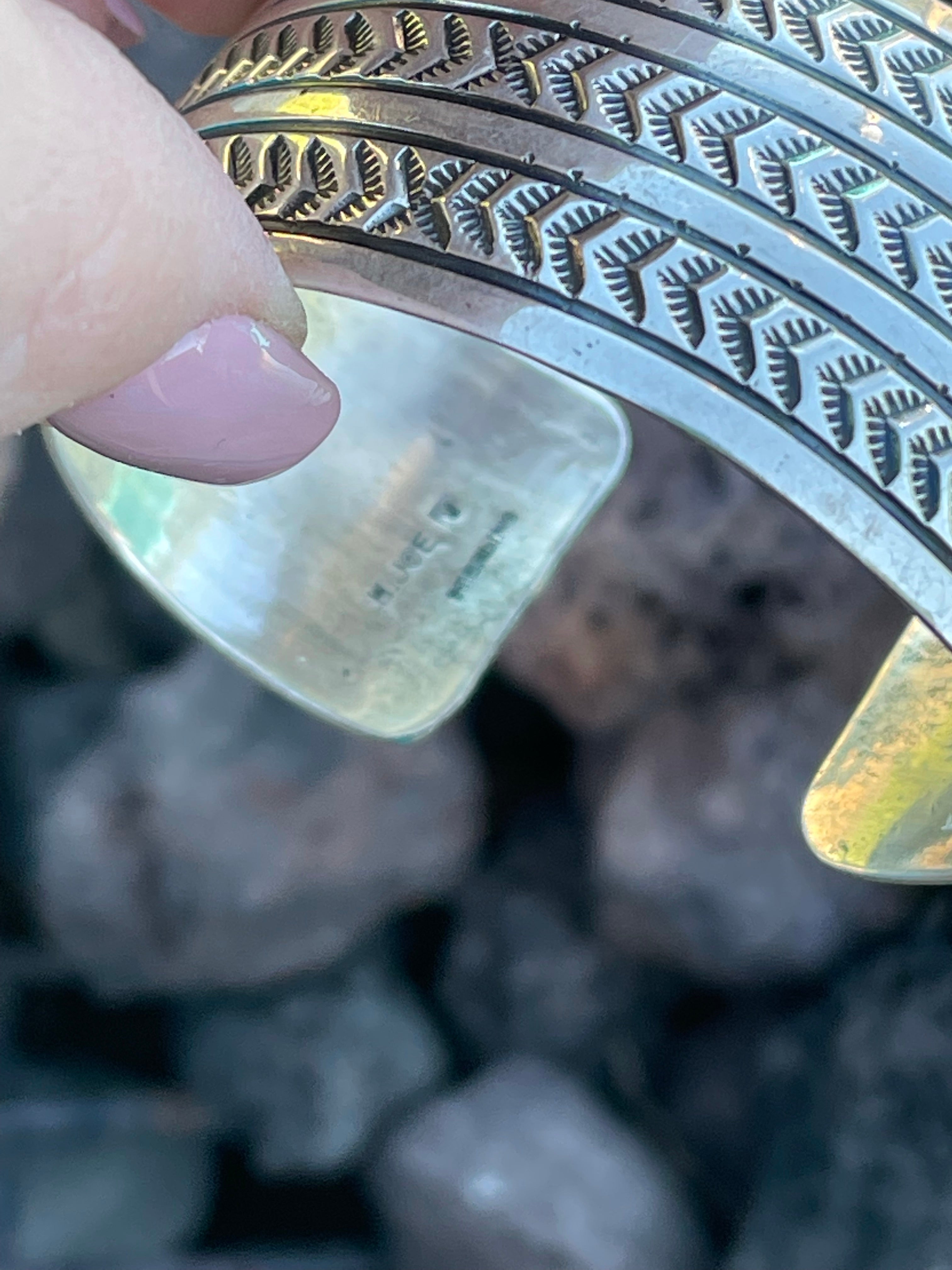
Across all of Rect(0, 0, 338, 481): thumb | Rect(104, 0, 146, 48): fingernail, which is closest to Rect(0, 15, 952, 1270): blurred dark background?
Rect(104, 0, 146, 48): fingernail

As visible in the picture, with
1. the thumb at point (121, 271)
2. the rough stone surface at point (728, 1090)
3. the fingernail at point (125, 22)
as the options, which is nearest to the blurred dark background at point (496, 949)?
the rough stone surface at point (728, 1090)

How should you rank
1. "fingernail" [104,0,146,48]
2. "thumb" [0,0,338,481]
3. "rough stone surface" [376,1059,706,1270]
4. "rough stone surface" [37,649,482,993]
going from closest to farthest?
"thumb" [0,0,338,481] → "fingernail" [104,0,146,48] → "rough stone surface" [376,1059,706,1270] → "rough stone surface" [37,649,482,993]

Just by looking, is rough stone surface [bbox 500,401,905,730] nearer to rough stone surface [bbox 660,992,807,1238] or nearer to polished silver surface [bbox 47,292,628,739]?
polished silver surface [bbox 47,292,628,739]

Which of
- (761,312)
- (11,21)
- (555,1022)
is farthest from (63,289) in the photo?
(555,1022)

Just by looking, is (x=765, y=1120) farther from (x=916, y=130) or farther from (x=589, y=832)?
(x=916, y=130)

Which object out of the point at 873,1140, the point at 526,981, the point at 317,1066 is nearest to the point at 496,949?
the point at 526,981
